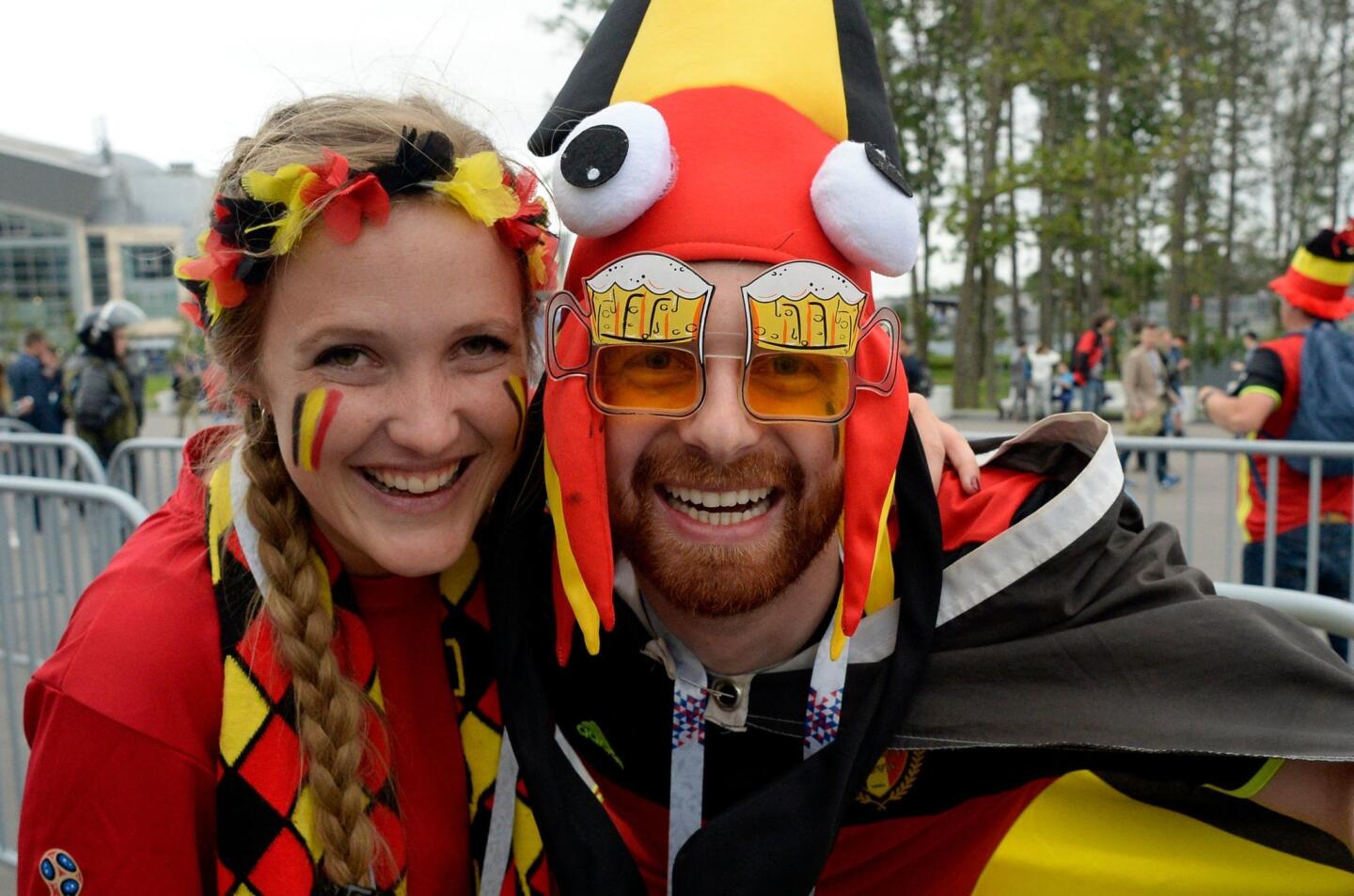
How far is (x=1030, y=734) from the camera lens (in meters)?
1.82

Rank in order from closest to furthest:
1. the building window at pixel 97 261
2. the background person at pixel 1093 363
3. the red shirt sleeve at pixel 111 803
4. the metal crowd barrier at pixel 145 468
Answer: the red shirt sleeve at pixel 111 803
the metal crowd barrier at pixel 145 468
the background person at pixel 1093 363
the building window at pixel 97 261

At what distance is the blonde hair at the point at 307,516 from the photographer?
1.68 metres

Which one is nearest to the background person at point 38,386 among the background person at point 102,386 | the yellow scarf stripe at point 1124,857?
the background person at point 102,386

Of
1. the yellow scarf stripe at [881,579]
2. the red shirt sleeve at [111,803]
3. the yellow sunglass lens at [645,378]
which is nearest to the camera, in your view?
the red shirt sleeve at [111,803]

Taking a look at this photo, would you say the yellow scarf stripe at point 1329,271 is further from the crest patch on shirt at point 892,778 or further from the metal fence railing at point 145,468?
the metal fence railing at point 145,468


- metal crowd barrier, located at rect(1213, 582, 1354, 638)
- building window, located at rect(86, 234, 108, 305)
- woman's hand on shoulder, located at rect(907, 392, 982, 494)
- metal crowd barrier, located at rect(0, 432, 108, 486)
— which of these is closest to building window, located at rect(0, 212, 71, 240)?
building window, located at rect(86, 234, 108, 305)

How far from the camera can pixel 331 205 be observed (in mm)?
1688

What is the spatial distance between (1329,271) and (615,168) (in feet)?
13.9

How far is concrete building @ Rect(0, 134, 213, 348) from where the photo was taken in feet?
184

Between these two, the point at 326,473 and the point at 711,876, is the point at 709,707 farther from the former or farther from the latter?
the point at 326,473

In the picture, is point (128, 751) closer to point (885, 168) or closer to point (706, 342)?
point (706, 342)

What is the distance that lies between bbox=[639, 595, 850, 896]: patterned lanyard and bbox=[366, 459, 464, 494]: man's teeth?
55cm

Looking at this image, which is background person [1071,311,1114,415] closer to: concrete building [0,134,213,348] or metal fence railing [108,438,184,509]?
metal fence railing [108,438,184,509]

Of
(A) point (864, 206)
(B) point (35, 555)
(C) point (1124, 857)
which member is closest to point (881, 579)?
(A) point (864, 206)
